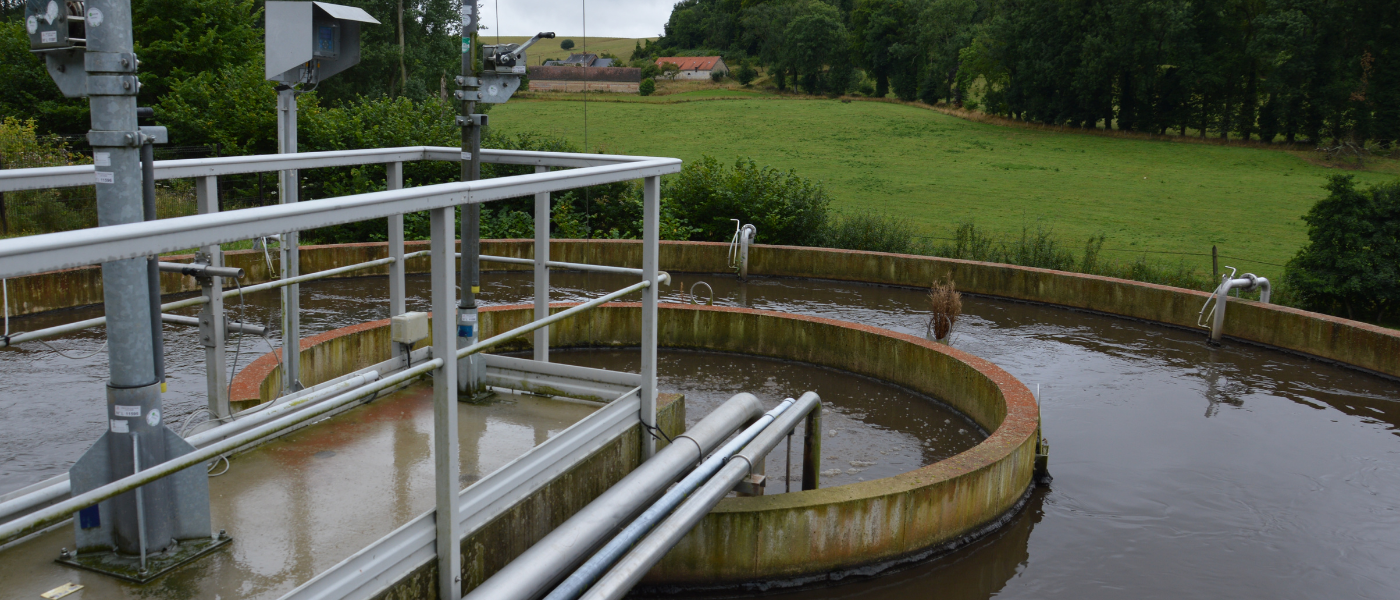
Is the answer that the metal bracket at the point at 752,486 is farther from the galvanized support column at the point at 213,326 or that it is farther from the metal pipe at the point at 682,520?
the galvanized support column at the point at 213,326

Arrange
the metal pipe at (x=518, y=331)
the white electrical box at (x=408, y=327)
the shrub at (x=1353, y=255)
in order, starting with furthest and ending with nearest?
the shrub at (x=1353, y=255) → the white electrical box at (x=408, y=327) → the metal pipe at (x=518, y=331)

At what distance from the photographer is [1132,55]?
168 ft

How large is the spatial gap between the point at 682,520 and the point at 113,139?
303 centimetres

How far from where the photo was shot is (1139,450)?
8.96 metres

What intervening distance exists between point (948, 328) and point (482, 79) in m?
6.56

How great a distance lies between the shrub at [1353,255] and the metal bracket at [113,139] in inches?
603

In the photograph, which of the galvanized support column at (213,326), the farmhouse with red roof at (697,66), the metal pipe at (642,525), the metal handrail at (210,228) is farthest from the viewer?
the farmhouse with red roof at (697,66)

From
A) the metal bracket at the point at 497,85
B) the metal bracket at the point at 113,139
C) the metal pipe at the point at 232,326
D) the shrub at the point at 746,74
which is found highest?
the shrub at the point at 746,74

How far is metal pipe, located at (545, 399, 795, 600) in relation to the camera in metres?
4.39

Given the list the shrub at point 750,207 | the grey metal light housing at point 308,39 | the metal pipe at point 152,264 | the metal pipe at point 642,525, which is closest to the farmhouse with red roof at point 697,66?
the shrub at point 750,207

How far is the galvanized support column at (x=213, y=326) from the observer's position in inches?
205

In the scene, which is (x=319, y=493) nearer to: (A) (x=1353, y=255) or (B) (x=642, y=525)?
(B) (x=642, y=525)

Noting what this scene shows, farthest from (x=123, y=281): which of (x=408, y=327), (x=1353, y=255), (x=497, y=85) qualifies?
(x=1353, y=255)

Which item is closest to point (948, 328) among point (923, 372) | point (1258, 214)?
point (923, 372)
